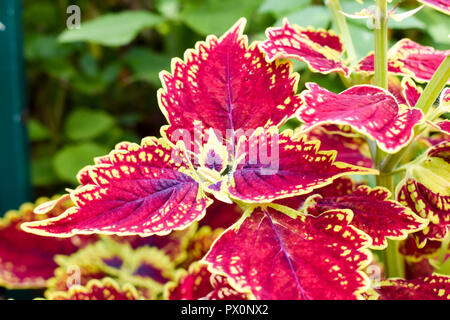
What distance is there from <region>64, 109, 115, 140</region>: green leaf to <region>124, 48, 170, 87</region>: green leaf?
105mm

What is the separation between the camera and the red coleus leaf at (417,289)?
0.41 m

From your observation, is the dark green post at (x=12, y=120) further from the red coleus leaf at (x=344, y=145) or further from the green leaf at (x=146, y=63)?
the red coleus leaf at (x=344, y=145)

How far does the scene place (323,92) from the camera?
1.13 feet

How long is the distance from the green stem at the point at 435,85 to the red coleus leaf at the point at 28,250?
330 millimetres

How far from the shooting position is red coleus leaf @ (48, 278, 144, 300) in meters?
0.45

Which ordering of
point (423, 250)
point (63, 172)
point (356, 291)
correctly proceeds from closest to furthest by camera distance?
point (356, 291) → point (423, 250) → point (63, 172)

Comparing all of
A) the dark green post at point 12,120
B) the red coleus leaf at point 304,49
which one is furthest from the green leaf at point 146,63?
the red coleus leaf at point 304,49

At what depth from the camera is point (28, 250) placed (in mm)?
558

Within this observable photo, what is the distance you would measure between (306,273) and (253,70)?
150 mm

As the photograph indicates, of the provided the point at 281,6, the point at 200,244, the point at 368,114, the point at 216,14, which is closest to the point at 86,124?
the point at 216,14

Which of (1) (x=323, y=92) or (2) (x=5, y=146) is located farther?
(2) (x=5, y=146)

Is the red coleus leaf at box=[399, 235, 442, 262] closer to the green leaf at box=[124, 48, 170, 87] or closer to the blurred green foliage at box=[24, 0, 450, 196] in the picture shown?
the blurred green foliage at box=[24, 0, 450, 196]
